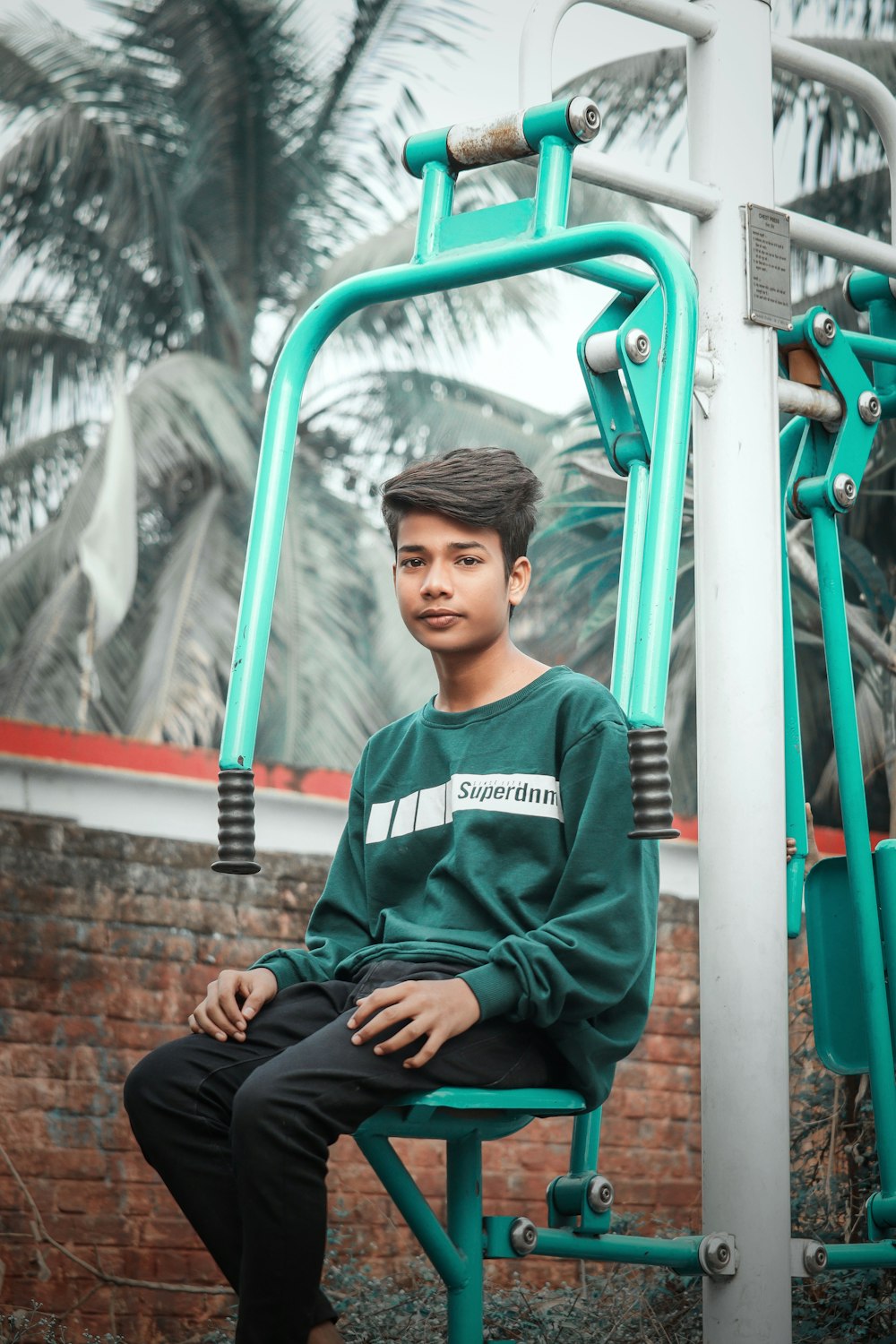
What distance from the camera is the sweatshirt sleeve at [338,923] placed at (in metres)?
2.18

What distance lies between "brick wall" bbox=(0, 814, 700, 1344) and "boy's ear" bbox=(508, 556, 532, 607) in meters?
2.70

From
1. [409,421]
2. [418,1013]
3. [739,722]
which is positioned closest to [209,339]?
[409,421]

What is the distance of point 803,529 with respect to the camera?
5.73 metres

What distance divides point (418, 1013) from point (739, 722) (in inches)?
33.2

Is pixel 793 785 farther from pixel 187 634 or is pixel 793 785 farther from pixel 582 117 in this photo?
pixel 187 634

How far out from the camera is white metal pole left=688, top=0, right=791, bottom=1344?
232 centimetres

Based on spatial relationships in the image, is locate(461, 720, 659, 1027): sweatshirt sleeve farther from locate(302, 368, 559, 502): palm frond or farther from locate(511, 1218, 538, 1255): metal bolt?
locate(302, 368, 559, 502): palm frond

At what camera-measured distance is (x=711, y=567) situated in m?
2.47

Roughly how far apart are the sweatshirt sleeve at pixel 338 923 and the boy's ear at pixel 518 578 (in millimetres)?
334

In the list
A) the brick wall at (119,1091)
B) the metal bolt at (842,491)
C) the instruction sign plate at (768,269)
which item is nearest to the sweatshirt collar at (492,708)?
the metal bolt at (842,491)

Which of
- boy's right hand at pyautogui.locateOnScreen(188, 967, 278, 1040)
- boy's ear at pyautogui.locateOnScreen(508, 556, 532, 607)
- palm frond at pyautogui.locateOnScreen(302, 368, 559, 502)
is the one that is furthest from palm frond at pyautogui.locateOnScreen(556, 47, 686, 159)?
boy's right hand at pyautogui.locateOnScreen(188, 967, 278, 1040)

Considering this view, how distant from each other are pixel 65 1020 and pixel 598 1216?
267 centimetres

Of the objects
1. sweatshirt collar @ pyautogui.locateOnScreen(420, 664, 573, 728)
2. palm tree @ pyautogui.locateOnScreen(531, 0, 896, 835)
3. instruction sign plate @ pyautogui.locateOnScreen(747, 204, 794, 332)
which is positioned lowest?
sweatshirt collar @ pyautogui.locateOnScreen(420, 664, 573, 728)

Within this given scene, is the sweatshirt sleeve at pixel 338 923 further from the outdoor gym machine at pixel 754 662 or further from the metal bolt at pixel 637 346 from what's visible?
the metal bolt at pixel 637 346
